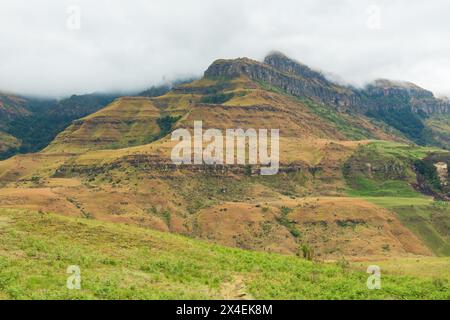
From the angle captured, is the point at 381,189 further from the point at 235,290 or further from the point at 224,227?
the point at 235,290

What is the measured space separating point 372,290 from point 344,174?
164266 mm

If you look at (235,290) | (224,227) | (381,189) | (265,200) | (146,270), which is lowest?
(224,227)

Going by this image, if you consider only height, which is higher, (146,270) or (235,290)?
(146,270)

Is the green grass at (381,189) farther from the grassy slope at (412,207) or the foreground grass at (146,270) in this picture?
the foreground grass at (146,270)

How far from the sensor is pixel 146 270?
3181cm

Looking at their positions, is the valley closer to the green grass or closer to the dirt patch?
the dirt patch

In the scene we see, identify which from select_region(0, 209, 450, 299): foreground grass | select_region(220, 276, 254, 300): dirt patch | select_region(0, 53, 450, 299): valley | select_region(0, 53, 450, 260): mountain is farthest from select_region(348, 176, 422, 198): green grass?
select_region(220, 276, 254, 300): dirt patch

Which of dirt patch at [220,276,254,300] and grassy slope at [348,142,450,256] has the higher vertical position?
dirt patch at [220,276,254,300]

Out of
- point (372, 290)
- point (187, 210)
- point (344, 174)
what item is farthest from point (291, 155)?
point (372, 290)

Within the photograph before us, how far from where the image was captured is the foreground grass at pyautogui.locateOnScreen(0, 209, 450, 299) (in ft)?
89.4

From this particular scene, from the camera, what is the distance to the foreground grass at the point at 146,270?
2723 cm

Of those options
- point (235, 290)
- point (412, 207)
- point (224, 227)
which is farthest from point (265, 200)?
point (235, 290)

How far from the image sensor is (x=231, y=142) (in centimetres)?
19175
